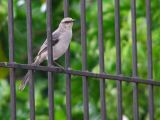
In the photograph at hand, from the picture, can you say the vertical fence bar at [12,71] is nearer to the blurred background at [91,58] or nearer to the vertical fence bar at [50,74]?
the vertical fence bar at [50,74]

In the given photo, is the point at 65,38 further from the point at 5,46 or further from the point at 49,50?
the point at 5,46

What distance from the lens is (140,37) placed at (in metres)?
9.95

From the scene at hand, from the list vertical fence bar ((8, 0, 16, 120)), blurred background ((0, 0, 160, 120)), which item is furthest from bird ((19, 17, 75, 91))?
blurred background ((0, 0, 160, 120))

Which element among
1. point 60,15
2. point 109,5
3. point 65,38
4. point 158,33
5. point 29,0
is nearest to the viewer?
point 29,0

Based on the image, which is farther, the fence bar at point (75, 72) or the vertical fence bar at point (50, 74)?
the vertical fence bar at point (50, 74)

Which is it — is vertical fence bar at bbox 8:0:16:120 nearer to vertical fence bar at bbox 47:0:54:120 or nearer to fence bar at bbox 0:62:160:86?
fence bar at bbox 0:62:160:86

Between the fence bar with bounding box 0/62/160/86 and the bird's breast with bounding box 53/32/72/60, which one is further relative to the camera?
the bird's breast with bounding box 53/32/72/60

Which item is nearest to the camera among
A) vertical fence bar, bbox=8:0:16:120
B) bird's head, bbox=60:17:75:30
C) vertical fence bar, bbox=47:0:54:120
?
vertical fence bar, bbox=8:0:16:120

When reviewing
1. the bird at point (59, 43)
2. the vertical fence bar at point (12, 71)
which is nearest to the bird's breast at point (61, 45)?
the bird at point (59, 43)

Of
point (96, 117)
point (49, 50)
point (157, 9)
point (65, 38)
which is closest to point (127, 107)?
point (96, 117)

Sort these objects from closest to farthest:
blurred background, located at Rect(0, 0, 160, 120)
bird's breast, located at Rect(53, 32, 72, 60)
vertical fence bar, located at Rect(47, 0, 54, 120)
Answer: vertical fence bar, located at Rect(47, 0, 54, 120) < bird's breast, located at Rect(53, 32, 72, 60) < blurred background, located at Rect(0, 0, 160, 120)

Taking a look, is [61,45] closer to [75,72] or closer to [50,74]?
[75,72]

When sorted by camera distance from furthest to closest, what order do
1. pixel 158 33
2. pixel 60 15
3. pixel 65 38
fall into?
pixel 60 15 → pixel 158 33 → pixel 65 38

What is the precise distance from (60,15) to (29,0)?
200 inches
